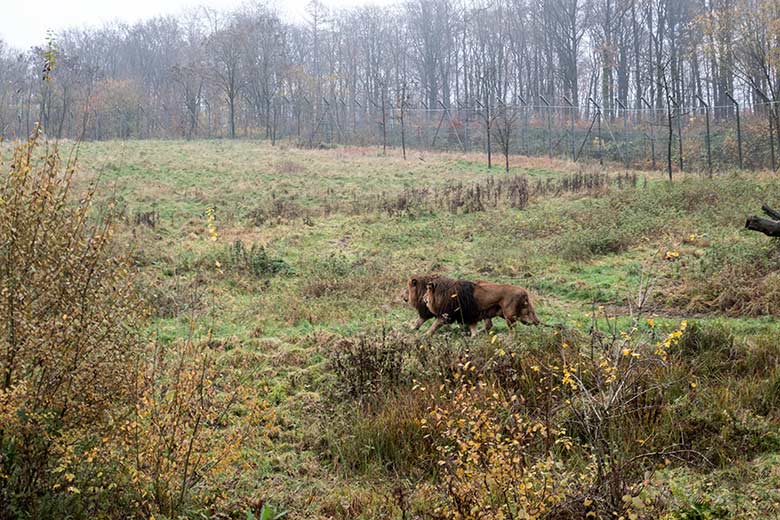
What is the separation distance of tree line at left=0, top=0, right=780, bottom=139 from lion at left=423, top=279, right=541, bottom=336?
3596cm

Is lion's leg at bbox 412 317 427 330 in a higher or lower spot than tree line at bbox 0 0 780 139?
lower

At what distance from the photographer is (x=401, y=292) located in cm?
1174

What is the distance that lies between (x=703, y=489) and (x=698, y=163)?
33947 millimetres

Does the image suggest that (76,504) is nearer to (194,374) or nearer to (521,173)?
(194,374)

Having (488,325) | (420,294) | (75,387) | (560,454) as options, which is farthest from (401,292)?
(75,387)

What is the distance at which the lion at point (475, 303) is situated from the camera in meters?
8.73

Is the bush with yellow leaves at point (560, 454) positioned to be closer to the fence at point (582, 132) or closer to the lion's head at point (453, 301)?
the lion's head at point (453, 301)

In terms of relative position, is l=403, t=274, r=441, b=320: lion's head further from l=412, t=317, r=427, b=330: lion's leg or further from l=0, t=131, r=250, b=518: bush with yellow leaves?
l=0, t=131, r=250, b=518: bush with yellow leaves

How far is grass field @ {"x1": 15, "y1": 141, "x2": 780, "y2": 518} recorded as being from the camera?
530cm

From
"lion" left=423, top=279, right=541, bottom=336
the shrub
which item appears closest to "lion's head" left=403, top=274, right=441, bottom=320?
"lion" left=423, top=279, right=541, bottom=336

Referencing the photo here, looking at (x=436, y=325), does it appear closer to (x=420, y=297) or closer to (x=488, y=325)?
(x=420, y=297)

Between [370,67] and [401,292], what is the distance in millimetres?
55235

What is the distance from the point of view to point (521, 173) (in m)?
29.2

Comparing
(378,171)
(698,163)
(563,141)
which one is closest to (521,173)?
(378,171)
